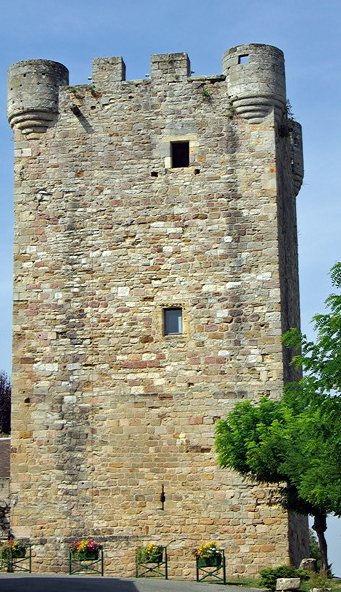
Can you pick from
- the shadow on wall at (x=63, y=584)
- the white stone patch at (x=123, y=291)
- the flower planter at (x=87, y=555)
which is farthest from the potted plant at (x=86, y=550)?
the white stone patch at (x=123, y=291)

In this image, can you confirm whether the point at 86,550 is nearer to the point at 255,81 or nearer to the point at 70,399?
the point at 70,399

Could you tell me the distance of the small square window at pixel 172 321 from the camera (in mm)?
21531

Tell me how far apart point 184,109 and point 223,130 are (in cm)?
87

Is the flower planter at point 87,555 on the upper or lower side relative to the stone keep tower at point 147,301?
lower

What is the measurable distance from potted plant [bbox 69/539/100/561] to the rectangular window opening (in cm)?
716

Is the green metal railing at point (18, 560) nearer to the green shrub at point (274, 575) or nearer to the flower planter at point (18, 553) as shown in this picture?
the flower planter at point (18, 553)

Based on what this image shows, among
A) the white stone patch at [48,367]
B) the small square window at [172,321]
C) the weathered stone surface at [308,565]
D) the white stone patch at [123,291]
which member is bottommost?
the weathered stone surface at [308,565]

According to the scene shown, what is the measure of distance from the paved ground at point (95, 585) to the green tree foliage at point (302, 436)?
6.18ft

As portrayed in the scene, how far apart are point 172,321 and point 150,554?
422 centimetres

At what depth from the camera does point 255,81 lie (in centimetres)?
2212

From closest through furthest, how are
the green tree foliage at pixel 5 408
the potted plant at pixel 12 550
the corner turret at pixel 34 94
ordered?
1. the potted plant at pixel 12 550
2. the corner turret at pixel 34 94
3. the green tree foliage at pixel 5 408

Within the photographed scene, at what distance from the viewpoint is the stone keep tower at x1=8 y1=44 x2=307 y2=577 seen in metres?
20.9

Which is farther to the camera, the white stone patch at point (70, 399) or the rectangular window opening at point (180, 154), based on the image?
the rectangular window opening at point (180, 154)

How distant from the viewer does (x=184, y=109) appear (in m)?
22.3
